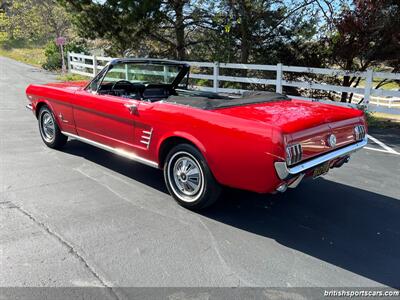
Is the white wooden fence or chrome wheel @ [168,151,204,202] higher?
the white wooden fence

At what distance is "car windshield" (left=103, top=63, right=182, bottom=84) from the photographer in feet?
18.0

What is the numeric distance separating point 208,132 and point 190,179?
0.63 metres

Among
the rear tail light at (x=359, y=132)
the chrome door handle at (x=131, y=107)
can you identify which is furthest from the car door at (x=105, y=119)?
the rear tail light at (x=359, y=132)

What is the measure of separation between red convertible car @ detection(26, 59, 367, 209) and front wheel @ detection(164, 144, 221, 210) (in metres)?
0.01

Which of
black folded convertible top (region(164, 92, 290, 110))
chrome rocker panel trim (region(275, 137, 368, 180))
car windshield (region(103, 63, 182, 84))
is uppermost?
car windshield (region(103, 63, 182, 84))

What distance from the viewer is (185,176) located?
13.6 feet

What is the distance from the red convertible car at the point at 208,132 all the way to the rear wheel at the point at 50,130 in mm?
431

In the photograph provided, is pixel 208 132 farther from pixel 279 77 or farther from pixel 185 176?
pixel 279 77

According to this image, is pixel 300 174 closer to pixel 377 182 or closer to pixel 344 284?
pixel 344 284

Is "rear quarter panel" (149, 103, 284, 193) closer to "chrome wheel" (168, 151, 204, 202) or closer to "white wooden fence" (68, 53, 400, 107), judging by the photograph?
"chrome wheel" (168, 151, 204, 202)

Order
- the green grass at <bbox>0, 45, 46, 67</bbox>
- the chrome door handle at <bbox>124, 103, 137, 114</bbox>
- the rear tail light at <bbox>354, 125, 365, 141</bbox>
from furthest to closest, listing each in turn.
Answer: the green grass at <bbox>0, 45, 46, 67</bbox> < the chrome door handle at <bbox>124, 103, 137, 114</bbox> < the rear tail light at <bbox>354, 125, 365, 141</bbox>

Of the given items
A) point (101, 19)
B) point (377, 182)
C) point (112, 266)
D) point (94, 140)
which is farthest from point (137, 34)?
point (112, 266)

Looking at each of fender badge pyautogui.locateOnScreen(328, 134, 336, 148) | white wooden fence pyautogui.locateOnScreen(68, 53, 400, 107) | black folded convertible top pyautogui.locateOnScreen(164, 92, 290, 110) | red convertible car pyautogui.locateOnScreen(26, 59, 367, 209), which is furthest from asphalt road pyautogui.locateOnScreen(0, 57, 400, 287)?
white wooden fence pyautogui.locateOnScreen(68, 53, 400, 107)

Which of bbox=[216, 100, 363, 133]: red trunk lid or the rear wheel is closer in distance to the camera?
bbox=[216, 100, 363, 133]: red trunk lid
